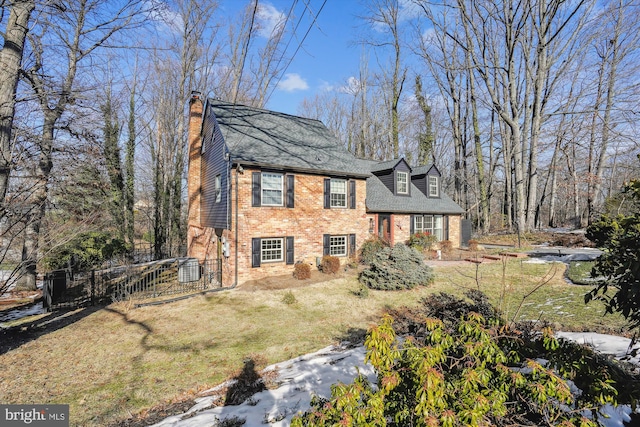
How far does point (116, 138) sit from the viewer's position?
2008cm

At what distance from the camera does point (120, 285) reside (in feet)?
37.4

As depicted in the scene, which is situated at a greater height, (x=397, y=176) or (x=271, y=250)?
(x=397, y=176)

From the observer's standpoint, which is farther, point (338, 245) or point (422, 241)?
point (422, 241)

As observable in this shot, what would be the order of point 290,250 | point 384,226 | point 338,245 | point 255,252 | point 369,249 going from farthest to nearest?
point 384,226 < point 369,249 < point 338,245 < point 290,250 < point 255,252

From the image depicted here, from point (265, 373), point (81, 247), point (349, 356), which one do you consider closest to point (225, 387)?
point (265, 373)

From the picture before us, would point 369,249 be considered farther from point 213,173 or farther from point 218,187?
point 213,173

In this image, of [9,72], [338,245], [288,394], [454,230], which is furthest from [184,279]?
[454,230]

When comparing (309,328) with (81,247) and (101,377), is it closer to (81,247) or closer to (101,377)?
(101,377)

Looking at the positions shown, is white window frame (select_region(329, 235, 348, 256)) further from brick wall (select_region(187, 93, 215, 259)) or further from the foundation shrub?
brick wall (select_region(187, 93, 215, 259))

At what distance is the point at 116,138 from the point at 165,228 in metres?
7.57

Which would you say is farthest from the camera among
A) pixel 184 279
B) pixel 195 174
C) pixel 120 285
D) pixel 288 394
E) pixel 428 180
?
pixel 428 180

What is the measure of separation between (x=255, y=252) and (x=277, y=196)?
2.69 meters

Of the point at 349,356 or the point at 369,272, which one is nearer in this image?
the point at 349,356

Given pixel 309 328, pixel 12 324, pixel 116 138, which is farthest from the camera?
pixel 116 138
